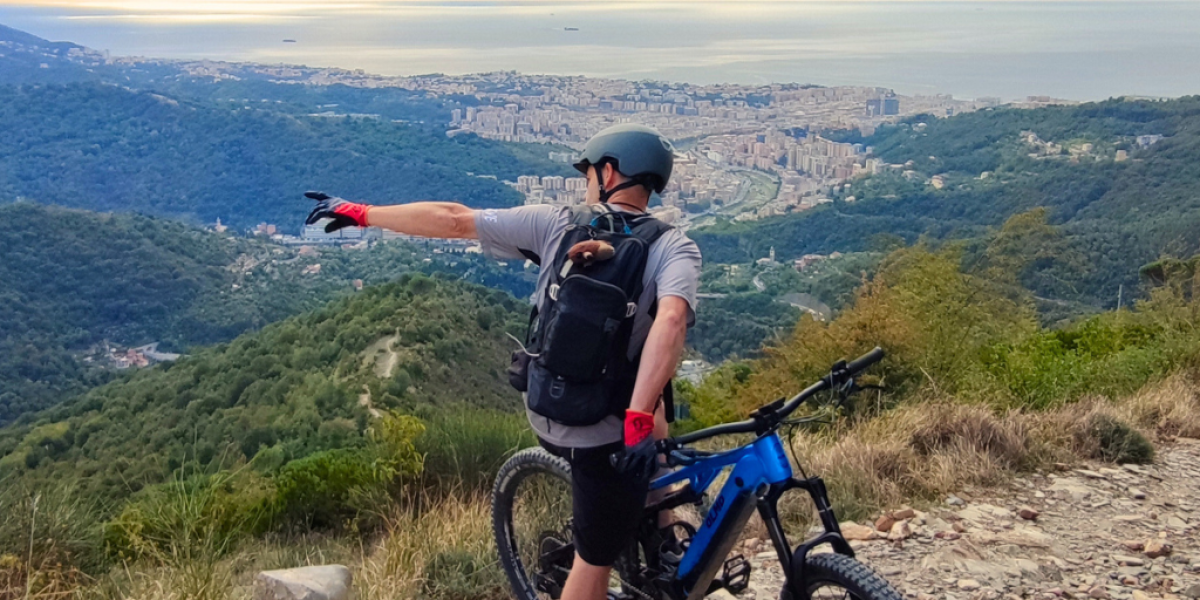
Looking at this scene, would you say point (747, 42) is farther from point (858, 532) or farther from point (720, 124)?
point (858, 532)

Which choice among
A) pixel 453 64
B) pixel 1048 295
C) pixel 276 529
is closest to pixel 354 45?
pixel 453 64

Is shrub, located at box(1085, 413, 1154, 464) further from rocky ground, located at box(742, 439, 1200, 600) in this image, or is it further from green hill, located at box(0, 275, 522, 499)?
green hill, located at box(0, 275, 522, 499)

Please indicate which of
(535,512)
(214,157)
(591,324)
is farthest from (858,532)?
(214,157)

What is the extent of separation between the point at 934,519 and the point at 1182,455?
187 cm

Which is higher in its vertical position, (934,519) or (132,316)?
(934,519)

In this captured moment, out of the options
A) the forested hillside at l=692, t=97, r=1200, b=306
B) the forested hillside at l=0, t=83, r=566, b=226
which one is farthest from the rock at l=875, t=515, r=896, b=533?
the forested hillside at l=0, t=83, r=566, b=226

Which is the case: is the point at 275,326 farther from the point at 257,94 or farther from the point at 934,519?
the point at 257,94

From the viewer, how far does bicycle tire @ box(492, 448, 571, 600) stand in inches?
119

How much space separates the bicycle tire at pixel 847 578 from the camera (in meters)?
2.01

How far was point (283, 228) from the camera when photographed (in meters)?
52.2

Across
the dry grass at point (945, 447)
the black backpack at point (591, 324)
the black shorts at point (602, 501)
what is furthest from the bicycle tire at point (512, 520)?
the dry grass at point (945, 447)

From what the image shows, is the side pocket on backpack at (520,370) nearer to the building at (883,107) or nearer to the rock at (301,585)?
the rock at (301,585)

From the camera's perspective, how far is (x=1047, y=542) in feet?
12.1

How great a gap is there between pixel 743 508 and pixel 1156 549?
222cm
